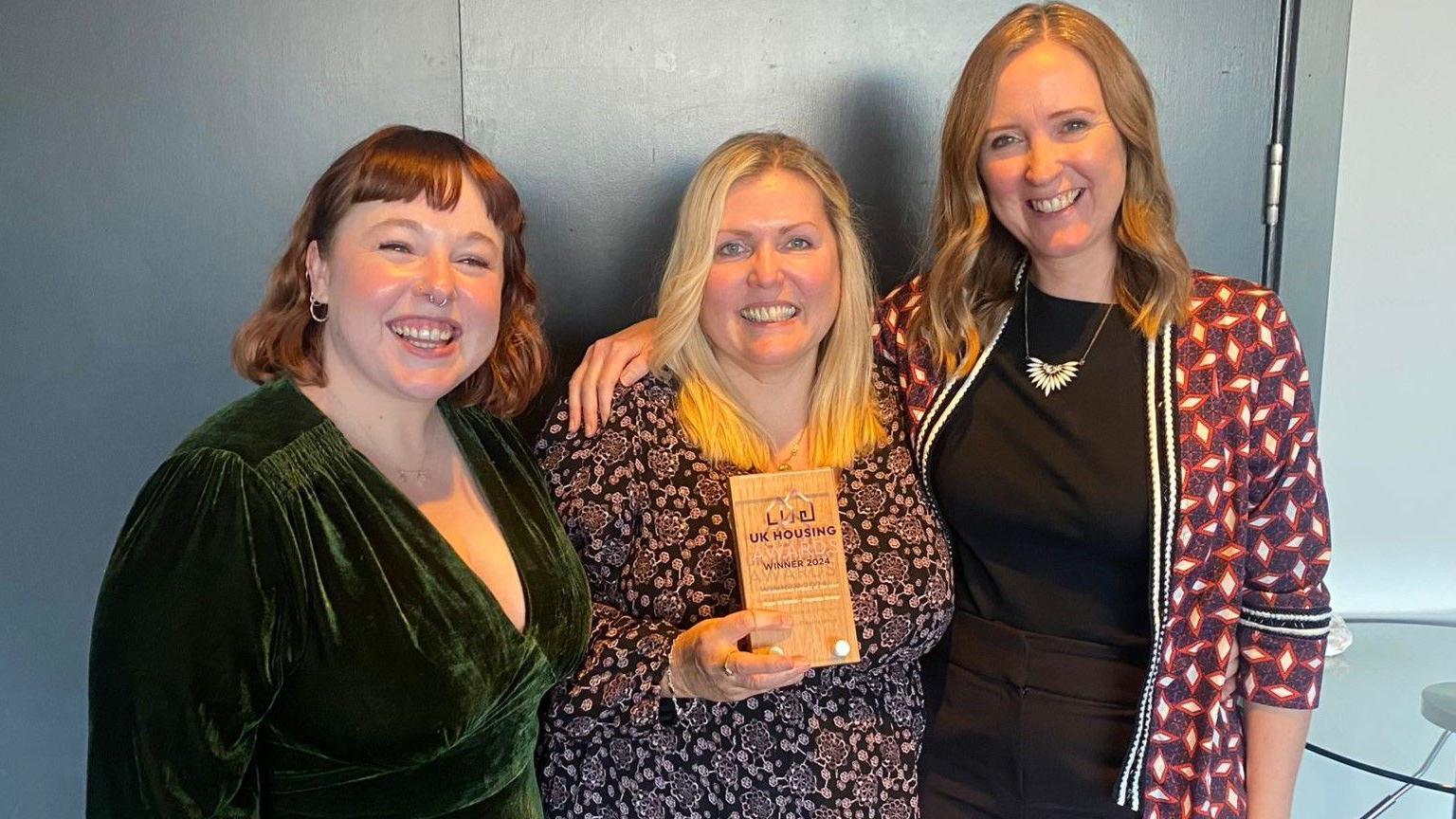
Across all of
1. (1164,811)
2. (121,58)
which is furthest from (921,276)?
(121,58)

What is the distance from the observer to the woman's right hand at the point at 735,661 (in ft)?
4.38

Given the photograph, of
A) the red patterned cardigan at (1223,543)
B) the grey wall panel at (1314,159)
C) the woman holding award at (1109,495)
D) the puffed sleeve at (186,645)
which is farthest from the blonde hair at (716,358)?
the grey wall panel at (1314,159)

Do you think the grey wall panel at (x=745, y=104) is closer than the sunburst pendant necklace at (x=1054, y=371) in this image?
No

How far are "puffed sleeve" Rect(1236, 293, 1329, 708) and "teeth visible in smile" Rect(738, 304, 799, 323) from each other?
0.65 m

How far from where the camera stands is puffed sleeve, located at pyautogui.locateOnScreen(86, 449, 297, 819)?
3.58ft

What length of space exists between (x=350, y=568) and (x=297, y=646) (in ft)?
0.34

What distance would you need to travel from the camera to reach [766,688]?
1.35 metres

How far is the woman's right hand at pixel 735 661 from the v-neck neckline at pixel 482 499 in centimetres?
22

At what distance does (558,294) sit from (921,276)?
675 millimetres

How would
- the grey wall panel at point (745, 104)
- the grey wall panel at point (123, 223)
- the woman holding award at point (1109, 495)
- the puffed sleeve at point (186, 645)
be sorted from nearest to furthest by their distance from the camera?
the puffed sleeve at point (186, 645) → the woman holding award at point (1109, 495) → the grey wall panel at point (123, 223) → the grey wall panel at point (745, 104)

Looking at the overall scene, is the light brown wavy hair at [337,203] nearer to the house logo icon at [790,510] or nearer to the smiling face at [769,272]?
the smiling face at [769,272]

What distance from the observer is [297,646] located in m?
1.18

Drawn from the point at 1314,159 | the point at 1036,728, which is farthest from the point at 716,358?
the point at 1314,159

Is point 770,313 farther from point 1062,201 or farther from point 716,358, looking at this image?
point 1062,201
